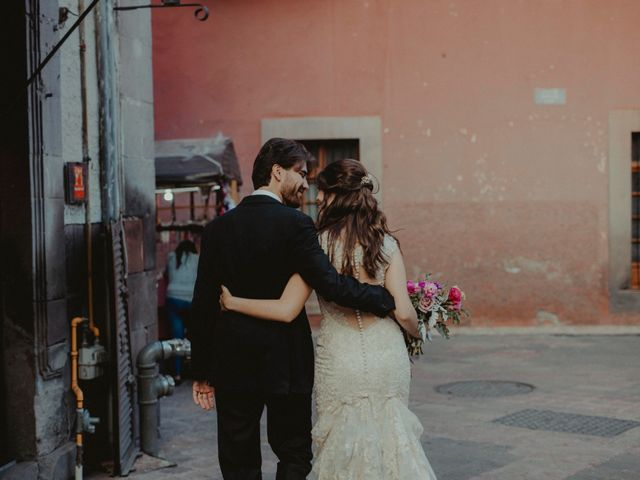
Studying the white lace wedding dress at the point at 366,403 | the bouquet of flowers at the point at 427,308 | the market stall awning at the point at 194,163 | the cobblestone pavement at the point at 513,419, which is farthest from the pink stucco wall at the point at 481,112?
the white lace wedding dress at the point at 366,403

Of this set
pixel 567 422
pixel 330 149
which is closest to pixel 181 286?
pixel 330 149

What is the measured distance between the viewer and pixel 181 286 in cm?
1056

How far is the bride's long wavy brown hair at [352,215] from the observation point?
418cm

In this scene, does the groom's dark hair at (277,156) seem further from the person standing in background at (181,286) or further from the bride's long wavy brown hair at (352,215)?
the person standing in background at (181,286)

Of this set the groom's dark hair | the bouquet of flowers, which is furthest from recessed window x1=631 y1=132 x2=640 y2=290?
the groom's dark hair

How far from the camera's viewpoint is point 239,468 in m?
4.08

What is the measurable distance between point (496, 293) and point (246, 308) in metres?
9.83

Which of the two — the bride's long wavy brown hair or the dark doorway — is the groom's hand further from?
the dark doorway

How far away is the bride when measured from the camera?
4.19 metres

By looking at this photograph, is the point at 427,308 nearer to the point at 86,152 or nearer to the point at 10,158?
the point at 10,158

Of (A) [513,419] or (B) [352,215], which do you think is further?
(A) [513,419]

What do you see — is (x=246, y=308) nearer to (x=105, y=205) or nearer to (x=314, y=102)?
(x=105, y=205)

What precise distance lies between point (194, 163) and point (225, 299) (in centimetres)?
634

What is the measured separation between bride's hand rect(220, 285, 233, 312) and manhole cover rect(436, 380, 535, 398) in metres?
5.16
